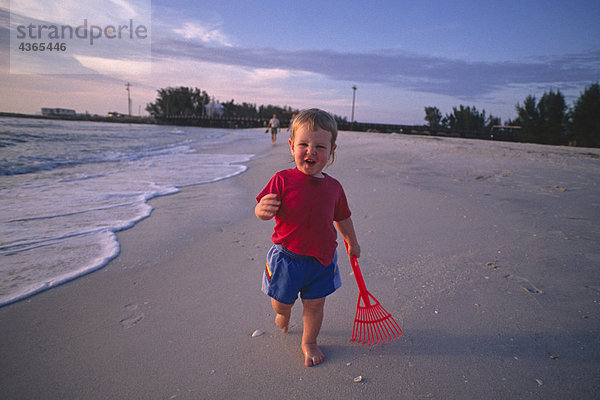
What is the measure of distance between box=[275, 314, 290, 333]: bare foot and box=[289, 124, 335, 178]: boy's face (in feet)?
2.88

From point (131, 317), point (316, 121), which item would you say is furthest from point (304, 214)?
point (131, 317)

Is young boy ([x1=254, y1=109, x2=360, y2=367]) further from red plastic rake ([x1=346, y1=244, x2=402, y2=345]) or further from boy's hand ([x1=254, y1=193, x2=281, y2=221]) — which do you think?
red plastic rake ([x1=346, y1=244, x2=402, y2=345])

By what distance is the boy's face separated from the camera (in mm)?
1671

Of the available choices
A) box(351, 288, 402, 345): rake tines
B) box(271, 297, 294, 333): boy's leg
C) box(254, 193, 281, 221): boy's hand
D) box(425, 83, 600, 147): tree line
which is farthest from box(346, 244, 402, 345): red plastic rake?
box(425, 83, 600, 147): tree line

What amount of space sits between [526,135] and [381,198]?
118 feet

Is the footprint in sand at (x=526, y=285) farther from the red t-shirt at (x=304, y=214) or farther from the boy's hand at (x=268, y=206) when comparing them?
the boy's hand at (x=268, y=206)

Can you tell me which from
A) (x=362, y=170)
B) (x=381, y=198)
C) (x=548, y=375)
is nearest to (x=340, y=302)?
(x=548, y=375)

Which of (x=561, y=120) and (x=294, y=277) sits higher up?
(x=561, y=120)

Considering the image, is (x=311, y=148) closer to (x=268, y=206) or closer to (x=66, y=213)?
(x=268, y=206)

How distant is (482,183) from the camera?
209 inches

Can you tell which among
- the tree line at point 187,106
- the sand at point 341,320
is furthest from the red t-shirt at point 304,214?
the tree line at point 187,106

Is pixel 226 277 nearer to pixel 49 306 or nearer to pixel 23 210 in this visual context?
pixel 49 306

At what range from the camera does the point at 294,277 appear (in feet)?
5.57

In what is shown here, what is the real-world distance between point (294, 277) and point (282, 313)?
293mm
